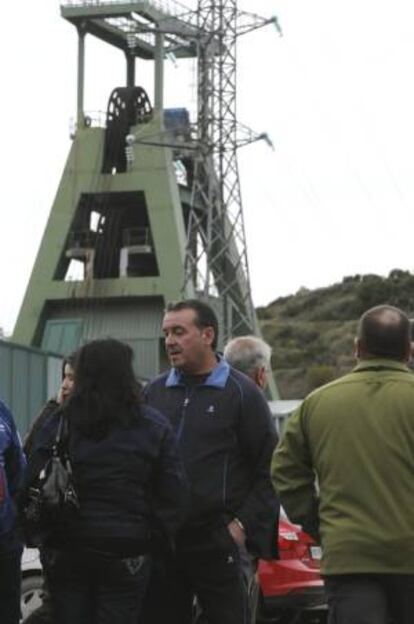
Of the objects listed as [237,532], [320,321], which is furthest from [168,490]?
[320,321]

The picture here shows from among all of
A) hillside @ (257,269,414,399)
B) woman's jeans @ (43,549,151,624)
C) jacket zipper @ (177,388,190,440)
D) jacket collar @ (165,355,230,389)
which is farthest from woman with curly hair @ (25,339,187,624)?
hillside @ (257,269,414,399)

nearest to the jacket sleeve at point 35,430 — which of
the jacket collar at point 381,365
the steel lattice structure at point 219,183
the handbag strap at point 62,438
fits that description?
the handbag strap at point 62,438

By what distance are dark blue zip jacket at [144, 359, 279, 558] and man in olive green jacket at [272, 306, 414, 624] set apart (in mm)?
679

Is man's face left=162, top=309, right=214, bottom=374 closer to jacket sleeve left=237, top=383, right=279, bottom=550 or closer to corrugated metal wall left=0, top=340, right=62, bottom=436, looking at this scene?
jacket sleeve left=237, top=383, right=279, bottom=550

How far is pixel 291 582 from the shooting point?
11.5 metres

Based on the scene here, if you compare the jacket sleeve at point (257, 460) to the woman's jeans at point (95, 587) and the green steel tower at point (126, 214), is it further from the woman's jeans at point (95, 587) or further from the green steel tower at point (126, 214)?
the green steel tower at point (126, 214)

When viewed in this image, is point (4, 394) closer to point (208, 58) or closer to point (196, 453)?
point (196, 453)

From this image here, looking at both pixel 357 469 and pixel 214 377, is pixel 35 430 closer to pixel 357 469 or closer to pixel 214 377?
pixel 214 377

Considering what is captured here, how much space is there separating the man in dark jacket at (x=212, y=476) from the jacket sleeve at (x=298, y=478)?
27.9 inches

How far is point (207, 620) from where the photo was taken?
677 cm

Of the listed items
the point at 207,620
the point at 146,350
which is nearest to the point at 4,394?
the point at 207,620

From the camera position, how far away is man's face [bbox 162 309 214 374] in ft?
22.7

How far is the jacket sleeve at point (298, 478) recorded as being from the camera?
6.02 meters

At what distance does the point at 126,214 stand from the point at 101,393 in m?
62.6
